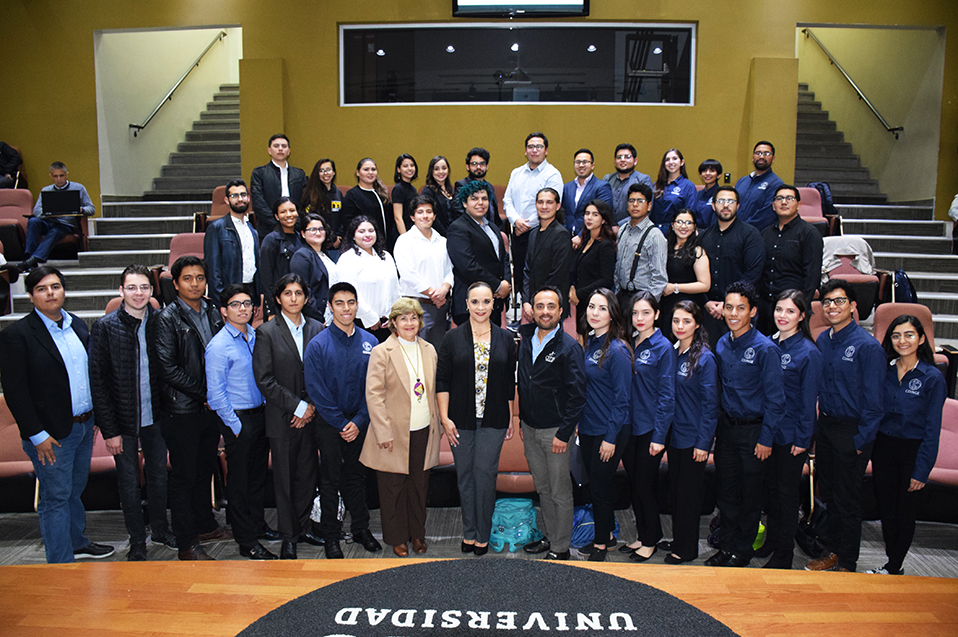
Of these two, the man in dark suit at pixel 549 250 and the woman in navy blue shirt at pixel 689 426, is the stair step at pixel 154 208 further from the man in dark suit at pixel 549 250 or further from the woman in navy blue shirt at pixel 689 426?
the woman in navy blue shirt at pixel 689 426

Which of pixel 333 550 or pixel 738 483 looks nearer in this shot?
pixel 738 483

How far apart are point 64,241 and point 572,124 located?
577cm

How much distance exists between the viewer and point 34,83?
8250 mm

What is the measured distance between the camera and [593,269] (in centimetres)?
427

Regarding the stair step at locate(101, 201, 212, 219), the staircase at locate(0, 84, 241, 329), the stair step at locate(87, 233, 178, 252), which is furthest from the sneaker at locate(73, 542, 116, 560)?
the stair step at locate(101, 201, 212, 219)

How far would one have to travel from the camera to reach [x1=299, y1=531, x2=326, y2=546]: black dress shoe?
3.75m

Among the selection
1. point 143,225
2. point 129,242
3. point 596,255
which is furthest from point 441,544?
point 143,225

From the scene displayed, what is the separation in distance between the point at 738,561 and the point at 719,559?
0.33 feet

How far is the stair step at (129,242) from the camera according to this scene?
7.61 meters

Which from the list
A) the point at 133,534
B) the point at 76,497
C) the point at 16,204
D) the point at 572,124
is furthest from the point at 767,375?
the point at 16,204

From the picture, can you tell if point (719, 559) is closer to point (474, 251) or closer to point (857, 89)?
point (474, 251)

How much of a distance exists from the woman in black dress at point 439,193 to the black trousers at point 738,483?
2427mm

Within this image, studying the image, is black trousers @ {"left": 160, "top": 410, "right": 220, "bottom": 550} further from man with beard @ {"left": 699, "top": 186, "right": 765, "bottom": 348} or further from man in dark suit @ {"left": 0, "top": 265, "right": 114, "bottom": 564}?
man with beard @ {"left": 699, "top": 186, "right": 765, "bottom": 348}

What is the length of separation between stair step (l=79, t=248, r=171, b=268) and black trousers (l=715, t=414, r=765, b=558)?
612 centimetres
